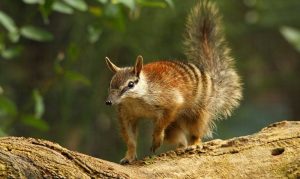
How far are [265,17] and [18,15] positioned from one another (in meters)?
3.42

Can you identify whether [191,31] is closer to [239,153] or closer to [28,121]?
[28,121]

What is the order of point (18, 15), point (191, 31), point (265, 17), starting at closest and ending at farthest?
1. point (191, 31)
2. point (18, 15)
3. point (265, 17)

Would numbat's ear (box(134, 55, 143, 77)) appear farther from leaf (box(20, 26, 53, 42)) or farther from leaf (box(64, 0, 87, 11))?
leaf (box(20, 26, 53, 42))

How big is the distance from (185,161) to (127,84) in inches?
37.4

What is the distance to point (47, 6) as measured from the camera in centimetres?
557

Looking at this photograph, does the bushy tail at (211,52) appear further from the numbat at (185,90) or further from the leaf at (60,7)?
the leaf at (60,7)

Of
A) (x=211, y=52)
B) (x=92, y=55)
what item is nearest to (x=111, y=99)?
(x=211, y=52)

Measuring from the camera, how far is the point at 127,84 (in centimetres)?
523

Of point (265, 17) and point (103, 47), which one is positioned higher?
point (265, 17)

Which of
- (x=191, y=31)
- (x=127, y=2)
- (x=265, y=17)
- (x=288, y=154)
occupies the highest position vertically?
(x=265, y=17)

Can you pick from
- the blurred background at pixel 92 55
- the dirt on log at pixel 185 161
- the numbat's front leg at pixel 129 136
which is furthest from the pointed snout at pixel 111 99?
the blurred background at pixel 92 55

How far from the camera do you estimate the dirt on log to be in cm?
383

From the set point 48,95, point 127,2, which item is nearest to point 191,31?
point 127,2

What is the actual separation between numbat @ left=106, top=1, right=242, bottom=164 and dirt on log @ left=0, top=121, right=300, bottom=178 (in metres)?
0.64
